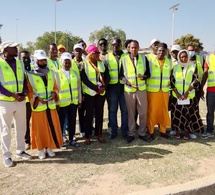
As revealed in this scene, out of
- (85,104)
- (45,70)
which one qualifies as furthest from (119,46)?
(45,70)

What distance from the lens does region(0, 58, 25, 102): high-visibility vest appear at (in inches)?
168

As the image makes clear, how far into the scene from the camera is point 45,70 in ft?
15.2

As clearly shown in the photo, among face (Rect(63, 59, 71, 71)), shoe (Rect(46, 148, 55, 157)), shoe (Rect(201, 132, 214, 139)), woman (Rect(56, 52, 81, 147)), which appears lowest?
shoe (Rect(46, 148, 55, 157))

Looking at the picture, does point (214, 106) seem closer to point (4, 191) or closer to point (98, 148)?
point (98, 148)

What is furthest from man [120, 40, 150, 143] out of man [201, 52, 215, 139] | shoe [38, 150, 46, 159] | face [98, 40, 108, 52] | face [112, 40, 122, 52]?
shoe [38, 150, 46, 159]

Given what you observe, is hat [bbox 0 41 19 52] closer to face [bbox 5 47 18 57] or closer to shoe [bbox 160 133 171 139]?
face [bbox 5 47 18 57]

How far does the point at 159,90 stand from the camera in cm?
567

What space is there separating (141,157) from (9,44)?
9.76 feet

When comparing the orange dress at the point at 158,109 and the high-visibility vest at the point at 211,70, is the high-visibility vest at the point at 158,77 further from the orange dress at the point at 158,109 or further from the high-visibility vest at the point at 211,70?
the high-visibility vest at the point at 211,70

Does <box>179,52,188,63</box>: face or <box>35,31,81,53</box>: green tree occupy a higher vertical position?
<box>35,31,81,53</box>: green tree

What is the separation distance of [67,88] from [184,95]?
244 cm

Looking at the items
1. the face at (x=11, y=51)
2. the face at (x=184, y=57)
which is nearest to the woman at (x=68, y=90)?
the face at (x=11, y=51)

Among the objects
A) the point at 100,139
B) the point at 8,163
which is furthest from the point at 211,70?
the point at 8,163

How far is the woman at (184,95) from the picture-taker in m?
5.56
